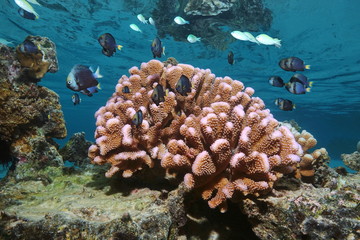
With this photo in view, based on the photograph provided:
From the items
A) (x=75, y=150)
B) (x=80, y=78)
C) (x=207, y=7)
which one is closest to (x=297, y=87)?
(x=80, y=78)

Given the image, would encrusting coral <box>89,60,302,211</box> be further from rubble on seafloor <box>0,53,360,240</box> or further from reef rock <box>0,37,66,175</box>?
reef rock <box>0,37,66,175</box>

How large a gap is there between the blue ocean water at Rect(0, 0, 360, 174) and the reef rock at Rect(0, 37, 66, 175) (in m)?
11.7

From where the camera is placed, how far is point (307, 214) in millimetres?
2342

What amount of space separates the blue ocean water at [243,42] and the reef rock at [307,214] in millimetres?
13671

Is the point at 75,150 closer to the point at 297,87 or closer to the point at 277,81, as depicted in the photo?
the point at 277,81

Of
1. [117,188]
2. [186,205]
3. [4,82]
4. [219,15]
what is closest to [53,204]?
[117,188]

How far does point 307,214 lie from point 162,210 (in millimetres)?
1511

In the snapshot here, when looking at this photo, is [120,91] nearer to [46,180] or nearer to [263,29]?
[46,180]

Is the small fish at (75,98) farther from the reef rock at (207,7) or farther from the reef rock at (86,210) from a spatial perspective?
the reef rock at (207,7)

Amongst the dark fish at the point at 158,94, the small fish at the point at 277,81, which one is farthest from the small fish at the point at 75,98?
the small fish at the point at 277,81

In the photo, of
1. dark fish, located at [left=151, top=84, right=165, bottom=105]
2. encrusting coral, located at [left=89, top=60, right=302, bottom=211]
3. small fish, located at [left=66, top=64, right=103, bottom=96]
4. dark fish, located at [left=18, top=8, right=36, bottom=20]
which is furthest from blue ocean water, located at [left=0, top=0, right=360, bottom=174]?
dark fish, located at [left=151, top=84, right=165, bottom=105]

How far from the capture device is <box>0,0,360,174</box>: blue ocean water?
47.6 feet

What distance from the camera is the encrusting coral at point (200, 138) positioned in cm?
260

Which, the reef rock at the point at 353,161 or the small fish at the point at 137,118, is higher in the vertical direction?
the reef rock at the point at 353,161
